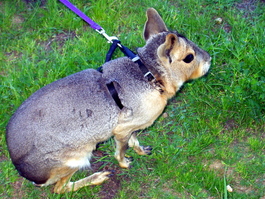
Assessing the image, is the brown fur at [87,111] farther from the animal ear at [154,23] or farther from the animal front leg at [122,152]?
the animal ear at [154,23]

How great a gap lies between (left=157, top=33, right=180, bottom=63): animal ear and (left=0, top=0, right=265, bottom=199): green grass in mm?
1176

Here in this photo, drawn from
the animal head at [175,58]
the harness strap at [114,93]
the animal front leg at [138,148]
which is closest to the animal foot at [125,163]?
the animal front leg at [138,148]

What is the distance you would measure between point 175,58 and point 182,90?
139cm

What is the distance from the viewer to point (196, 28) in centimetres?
586

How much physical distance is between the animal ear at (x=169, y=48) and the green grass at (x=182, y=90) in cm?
118

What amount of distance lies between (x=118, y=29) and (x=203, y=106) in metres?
2.01

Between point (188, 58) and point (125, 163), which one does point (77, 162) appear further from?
point (188, 58)

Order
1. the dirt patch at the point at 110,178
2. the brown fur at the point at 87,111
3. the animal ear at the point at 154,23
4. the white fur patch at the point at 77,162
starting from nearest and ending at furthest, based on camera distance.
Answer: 1. the brown fur at the point at 87,111
2. the white fur patch at the point at 77,162
3. the dirt patch at the point at 110,178
4. the animal ear at the point at 154,23

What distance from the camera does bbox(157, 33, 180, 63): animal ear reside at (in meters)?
3.65

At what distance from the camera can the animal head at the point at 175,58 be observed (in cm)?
379

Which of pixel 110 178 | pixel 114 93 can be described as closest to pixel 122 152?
pixel 110 178

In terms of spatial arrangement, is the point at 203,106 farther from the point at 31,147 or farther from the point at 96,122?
the point at 31,147

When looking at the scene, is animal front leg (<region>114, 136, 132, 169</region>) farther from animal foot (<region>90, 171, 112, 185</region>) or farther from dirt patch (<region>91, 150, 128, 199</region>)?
animal foot (<region>90, 171, 112, 185</region>)

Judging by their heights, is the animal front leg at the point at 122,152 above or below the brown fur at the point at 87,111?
below
